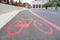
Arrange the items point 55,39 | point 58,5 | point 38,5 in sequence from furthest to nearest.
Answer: point 38,5
point 58,5
point 55,39

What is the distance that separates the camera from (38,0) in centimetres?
12706

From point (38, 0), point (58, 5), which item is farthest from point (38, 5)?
point (58, 5)

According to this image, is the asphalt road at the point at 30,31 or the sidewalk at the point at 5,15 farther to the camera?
the sidewalk at the point at 5,15

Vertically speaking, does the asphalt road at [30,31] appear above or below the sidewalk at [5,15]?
above

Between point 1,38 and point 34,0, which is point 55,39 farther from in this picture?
point 34,0

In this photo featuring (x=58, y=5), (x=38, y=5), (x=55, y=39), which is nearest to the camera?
(x=55, y=39)

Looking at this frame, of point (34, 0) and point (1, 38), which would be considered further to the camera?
point (34, 0)

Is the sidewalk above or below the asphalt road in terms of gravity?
below

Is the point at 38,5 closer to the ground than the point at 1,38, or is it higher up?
closer to the ground

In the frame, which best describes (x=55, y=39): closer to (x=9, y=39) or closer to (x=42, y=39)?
(x=42, y=39)

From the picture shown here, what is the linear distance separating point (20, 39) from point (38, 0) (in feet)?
383

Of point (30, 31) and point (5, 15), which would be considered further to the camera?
point (5, 15)

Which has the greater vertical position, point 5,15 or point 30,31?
point 30,31

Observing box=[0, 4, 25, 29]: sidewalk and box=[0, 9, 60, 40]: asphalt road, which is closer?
box=[0, 9, 60, 40]: asphalt road
